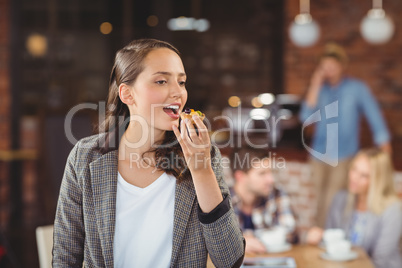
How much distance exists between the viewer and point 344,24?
5.75 metres

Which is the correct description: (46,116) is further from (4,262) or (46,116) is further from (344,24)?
(344,24)

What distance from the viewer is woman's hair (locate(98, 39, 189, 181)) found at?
1.04 m

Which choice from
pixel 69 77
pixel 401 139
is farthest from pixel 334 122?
pixel 69 77

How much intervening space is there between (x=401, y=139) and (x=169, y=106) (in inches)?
191

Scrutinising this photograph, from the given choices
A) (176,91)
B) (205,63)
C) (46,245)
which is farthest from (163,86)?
(205,63)

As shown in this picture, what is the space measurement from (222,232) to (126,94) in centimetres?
34

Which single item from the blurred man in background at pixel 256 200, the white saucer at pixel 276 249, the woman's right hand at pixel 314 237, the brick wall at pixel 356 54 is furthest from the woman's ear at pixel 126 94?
the brick wall at pixel 356 54

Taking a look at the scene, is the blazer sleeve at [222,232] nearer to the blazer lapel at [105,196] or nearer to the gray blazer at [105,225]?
→ the gray blazer at [105,225]

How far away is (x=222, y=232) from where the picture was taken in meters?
1.06

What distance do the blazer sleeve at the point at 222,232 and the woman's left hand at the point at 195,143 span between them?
0.09 meters

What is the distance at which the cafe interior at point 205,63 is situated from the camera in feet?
14.7

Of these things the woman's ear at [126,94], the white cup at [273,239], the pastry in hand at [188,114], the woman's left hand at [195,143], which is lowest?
the white cup at [273,239]

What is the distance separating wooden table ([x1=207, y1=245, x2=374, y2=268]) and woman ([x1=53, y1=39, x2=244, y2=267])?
0.95 metres

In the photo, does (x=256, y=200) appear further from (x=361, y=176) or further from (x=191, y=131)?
(x=191, y=131)
